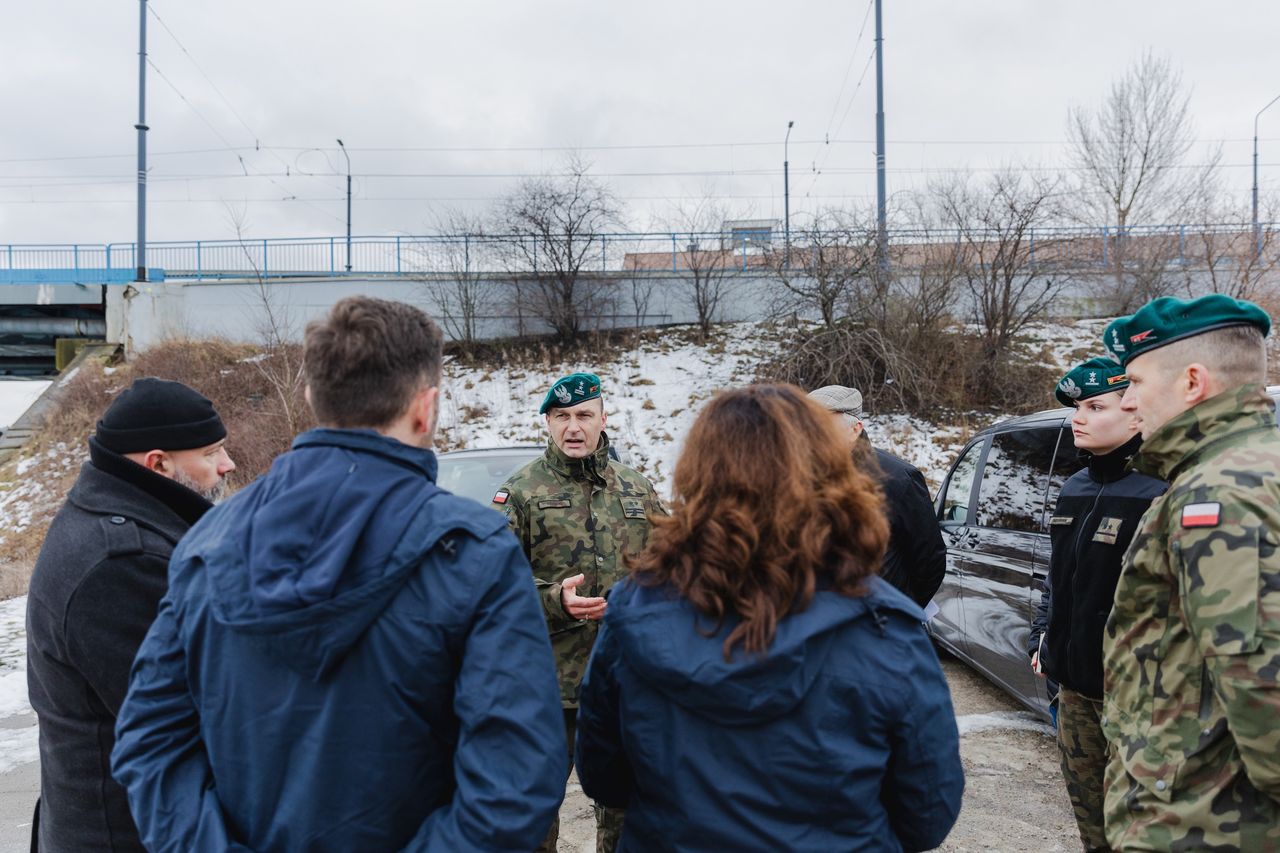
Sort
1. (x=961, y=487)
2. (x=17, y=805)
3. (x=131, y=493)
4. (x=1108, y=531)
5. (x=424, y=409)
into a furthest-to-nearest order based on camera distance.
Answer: (x=961, y=487) < (x=17, y=805) < (x=1108, y=531) < (x=131, y=493) < (x=424, y=409)

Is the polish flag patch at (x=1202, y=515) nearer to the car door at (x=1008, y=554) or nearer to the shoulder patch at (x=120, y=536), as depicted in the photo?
the shoulder patch at (x=120, y=536)

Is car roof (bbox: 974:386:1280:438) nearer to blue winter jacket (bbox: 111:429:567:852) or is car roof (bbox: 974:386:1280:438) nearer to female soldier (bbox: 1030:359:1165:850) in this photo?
female soldier (bbox: 1030:359:1165:850)

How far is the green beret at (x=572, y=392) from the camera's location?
3504mm

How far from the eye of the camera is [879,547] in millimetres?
1659

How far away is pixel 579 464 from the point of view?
3.48 metres

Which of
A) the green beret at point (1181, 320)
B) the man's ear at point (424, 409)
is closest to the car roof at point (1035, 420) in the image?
the green beret at point (1181, 320)

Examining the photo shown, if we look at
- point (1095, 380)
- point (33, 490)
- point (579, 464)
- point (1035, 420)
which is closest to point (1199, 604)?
point (1095, 380)

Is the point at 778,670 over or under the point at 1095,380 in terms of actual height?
under

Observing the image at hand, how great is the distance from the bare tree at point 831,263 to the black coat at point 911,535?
13.0 metres

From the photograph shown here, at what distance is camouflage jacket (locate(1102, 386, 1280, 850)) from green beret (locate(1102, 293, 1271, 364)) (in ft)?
0.57

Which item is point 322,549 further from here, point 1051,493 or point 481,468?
point 481,468

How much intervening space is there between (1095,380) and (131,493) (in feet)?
10.7

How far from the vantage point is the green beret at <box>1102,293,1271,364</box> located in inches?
77.8

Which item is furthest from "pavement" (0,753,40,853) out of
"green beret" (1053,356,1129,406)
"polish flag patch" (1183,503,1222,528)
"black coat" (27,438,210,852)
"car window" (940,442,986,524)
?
"car window" (940,442,986,524)
